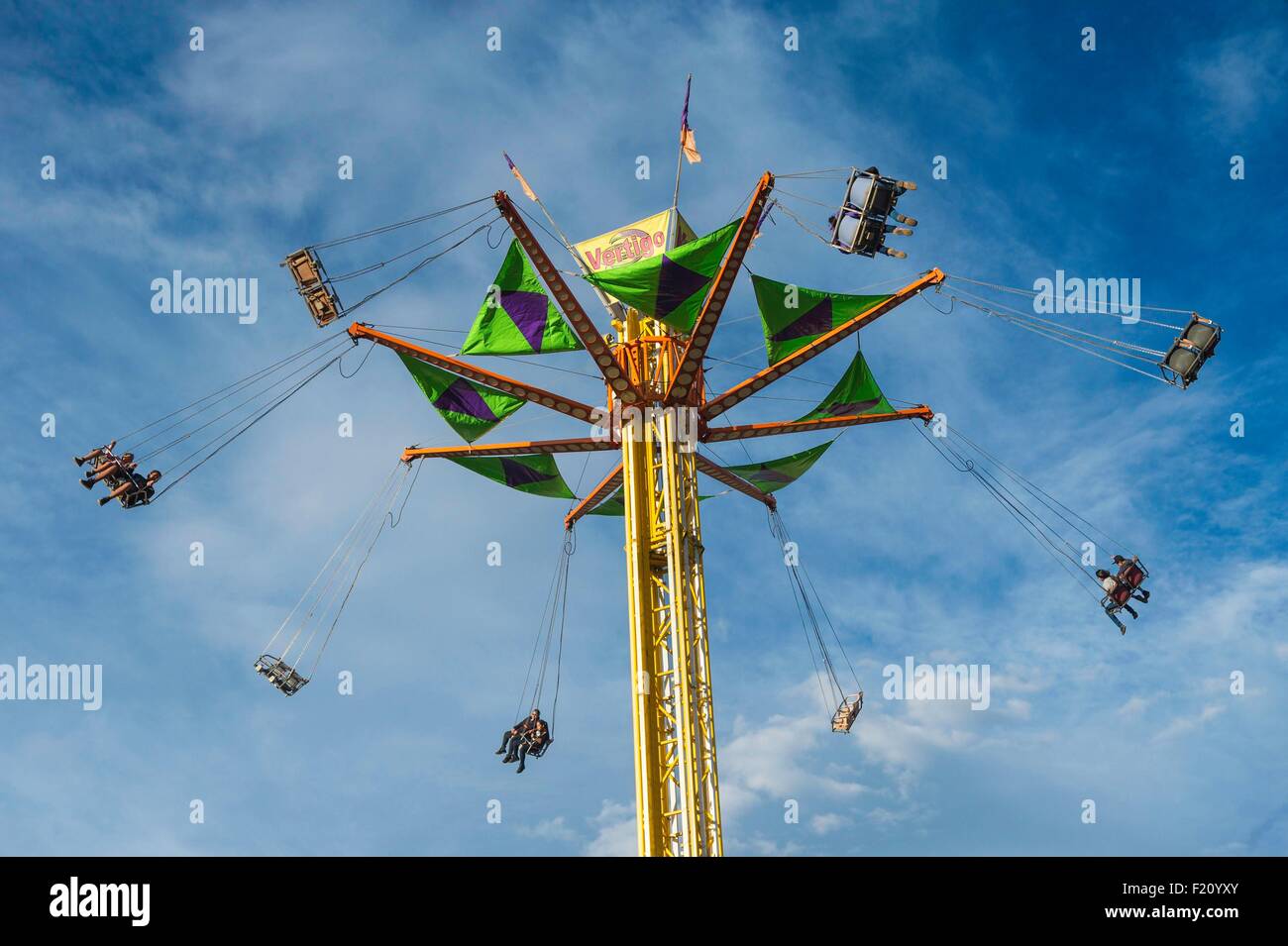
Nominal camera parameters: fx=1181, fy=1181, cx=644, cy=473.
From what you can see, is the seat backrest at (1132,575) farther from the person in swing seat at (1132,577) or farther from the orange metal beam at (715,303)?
the orange metal beam at (715,303)

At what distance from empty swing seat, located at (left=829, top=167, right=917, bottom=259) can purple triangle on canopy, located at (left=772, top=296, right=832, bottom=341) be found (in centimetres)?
270

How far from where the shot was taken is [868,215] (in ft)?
58.9

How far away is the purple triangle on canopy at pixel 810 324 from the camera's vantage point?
20891mm

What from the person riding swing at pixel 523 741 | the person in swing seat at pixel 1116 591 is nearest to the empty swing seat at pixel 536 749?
the person riding swing at pixel 523 741

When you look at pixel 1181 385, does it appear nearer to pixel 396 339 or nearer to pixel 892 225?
pixel 892 225

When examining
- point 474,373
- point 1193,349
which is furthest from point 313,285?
point 1193,349

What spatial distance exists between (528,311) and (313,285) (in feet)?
11.8

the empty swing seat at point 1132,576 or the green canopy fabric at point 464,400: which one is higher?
the green canopy fabric at point 464,400

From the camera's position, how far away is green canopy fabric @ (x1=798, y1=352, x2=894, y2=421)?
75.8 feet

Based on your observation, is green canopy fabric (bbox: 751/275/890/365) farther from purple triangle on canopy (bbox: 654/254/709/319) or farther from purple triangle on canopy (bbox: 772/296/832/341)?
purple triangle on canopy (bbox: 654/254/709/319)

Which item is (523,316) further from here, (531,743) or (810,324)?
(531,743)

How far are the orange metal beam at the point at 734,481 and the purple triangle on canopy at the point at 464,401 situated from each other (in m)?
4.12

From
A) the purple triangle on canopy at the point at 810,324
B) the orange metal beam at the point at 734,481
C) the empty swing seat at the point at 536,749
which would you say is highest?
the purple triangle on canopy at the point at 810,324

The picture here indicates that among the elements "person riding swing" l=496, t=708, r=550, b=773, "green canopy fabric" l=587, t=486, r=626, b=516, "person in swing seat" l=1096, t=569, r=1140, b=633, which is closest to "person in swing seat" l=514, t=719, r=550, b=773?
"person riding swing" l=496, t=708, r=550, b=773
